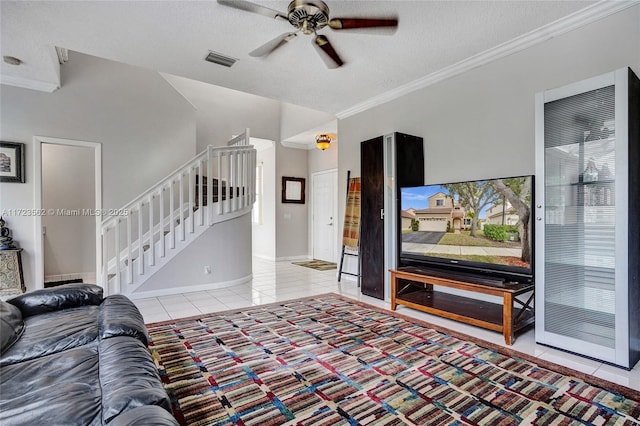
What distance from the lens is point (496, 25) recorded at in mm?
2900

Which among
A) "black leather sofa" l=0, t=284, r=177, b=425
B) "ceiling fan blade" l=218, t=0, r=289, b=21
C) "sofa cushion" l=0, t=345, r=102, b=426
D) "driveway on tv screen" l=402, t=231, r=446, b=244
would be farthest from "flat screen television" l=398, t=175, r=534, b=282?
"sofa cushion" l=0, t=345, r=102, b=426

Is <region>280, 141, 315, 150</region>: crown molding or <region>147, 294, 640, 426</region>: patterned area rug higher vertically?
<region>280, 141, 315, 150</region>: crown molding

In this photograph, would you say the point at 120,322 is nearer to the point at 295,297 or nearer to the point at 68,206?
the point at 295,297

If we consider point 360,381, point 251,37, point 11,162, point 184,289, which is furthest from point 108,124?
point 360,381

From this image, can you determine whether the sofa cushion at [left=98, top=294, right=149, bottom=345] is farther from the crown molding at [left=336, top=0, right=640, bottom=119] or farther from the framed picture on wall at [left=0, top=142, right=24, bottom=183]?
the crown molding at [left=336, top=0, right=640, bottom=119]

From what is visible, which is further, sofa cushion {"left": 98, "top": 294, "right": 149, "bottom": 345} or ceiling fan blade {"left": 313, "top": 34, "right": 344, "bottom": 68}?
ceiling fan blade {"left": 313, "top": 34, "right": 344, "bottom": 68}

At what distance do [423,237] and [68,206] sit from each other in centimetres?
585

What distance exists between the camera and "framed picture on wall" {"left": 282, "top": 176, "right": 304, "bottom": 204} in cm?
764

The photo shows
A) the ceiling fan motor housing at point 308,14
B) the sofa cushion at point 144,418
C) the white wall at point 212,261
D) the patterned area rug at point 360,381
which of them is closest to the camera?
the sofa cushion at point 144,418

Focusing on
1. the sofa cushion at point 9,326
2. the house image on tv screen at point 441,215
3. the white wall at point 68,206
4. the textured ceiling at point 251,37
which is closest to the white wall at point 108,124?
the textured ceiling at point 251,37

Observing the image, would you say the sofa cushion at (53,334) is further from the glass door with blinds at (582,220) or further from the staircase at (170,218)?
the glass door with blinds at (582,220)

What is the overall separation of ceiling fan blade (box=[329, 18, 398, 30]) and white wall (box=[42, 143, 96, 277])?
17.0 ft

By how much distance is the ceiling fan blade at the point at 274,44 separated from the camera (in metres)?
2.54

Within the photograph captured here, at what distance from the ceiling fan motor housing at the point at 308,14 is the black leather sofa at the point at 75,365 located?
2410 millimetres
